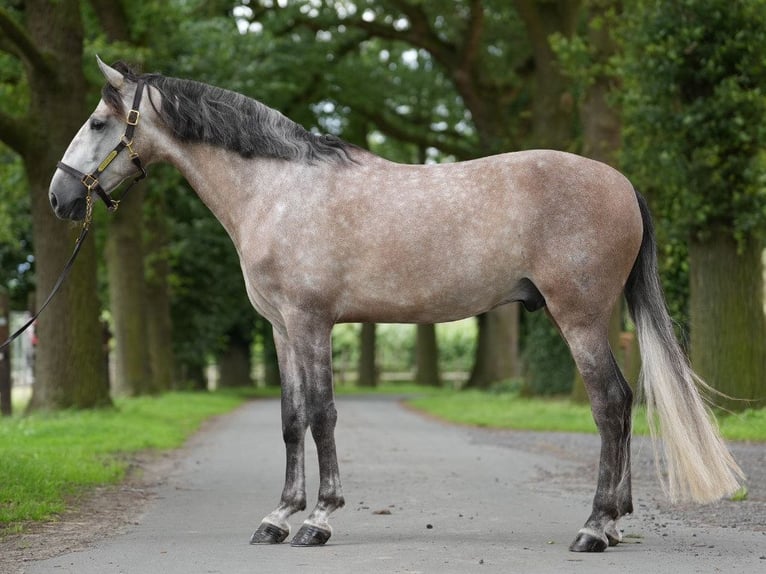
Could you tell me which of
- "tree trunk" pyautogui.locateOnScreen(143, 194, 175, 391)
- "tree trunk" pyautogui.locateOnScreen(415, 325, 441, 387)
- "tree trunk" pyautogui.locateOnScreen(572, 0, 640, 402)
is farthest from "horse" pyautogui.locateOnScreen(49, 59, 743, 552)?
"tree trunk" pyautogui.locateOnScreen(415, 325, 441, 387)

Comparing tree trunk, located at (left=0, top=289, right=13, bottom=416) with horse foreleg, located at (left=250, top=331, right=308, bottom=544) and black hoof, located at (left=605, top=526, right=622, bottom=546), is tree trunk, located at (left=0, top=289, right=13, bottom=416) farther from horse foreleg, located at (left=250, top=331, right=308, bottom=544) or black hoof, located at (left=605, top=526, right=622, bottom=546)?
black hoof, located at (left=605, top=526, right=622, bottom=546)

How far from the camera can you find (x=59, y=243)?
17375 mm

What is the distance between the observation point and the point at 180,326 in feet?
118

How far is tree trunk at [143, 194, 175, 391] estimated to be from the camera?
29403mm

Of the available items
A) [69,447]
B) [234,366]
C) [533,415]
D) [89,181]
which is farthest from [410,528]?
[234,366]

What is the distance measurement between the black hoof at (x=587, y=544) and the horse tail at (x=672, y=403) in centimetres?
66

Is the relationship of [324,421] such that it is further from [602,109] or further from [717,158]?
[602,109]

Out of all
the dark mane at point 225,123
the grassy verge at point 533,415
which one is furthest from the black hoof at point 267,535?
the grassy verge at point 533,415

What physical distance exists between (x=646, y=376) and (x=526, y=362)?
2212cm

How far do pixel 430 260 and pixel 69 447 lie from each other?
6.66 metres

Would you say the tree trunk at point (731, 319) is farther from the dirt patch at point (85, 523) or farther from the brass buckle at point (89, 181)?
the brass buckle at point (89, 181)

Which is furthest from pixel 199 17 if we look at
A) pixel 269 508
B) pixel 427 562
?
pixel 427 562

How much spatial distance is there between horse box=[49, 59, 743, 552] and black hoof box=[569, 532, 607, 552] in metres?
0.07

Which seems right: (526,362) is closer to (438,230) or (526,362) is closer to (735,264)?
(735,264)
